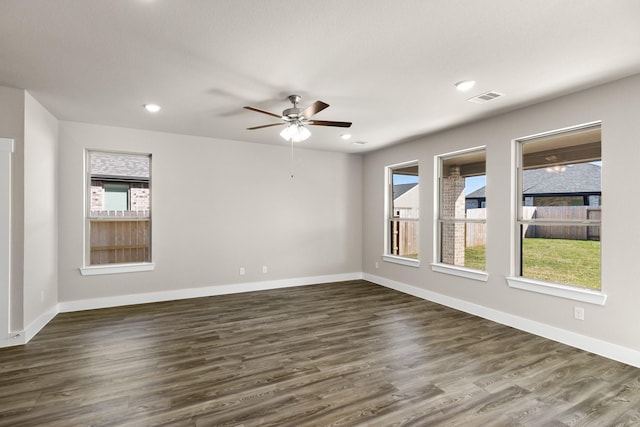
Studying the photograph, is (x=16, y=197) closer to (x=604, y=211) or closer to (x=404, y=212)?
(x=404, y=212)

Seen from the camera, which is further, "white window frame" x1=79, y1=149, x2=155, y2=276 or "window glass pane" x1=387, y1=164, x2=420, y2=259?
"window glass pane" x1=387, y1=164, x2=420, y2=259

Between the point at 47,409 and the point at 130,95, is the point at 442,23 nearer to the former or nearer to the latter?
the point at 130,95

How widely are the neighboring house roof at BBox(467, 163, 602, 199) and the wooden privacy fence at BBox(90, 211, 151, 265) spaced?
5464 millimetres

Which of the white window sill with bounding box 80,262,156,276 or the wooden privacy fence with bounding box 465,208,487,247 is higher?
the wooden privacy fence with bounding box 465,208,487,247

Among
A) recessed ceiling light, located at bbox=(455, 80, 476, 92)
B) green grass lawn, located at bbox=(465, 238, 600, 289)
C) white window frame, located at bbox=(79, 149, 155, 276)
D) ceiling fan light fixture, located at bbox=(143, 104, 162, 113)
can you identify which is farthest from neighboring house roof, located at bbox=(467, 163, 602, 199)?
white window frame, located at bbox=(79, 149, 155, 276)

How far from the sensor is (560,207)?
12.1ft

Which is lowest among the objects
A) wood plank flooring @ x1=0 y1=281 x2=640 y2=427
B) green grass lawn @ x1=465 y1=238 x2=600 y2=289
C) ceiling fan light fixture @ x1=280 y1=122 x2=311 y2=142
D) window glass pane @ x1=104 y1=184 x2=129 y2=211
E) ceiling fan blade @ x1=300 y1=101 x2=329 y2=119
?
wood plank flooring @ x1=0 y1=281 x2=640 y2=427

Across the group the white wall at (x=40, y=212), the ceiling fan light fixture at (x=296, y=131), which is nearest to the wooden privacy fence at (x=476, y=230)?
the ceiling fan light fixture at (x=296, y=131)

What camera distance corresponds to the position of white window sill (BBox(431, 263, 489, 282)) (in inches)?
172

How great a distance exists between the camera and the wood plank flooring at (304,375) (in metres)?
2.21

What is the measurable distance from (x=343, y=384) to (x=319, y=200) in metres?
4.22

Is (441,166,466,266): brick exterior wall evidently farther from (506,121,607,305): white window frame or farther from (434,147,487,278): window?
(506,121,607,305): white window frame

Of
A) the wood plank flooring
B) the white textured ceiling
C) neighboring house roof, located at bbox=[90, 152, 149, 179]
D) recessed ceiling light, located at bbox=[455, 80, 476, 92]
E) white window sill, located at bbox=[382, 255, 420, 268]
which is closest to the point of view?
the white textured ceiling

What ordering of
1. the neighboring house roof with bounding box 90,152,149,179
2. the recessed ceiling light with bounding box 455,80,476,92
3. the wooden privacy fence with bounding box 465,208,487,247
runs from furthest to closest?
the neighboring house roof with bounding box 90,152,149,179
the wooden privacy fence with bounding box 465,208,487,247
the recessed ceiling light with bounding box 455,80,476,92
